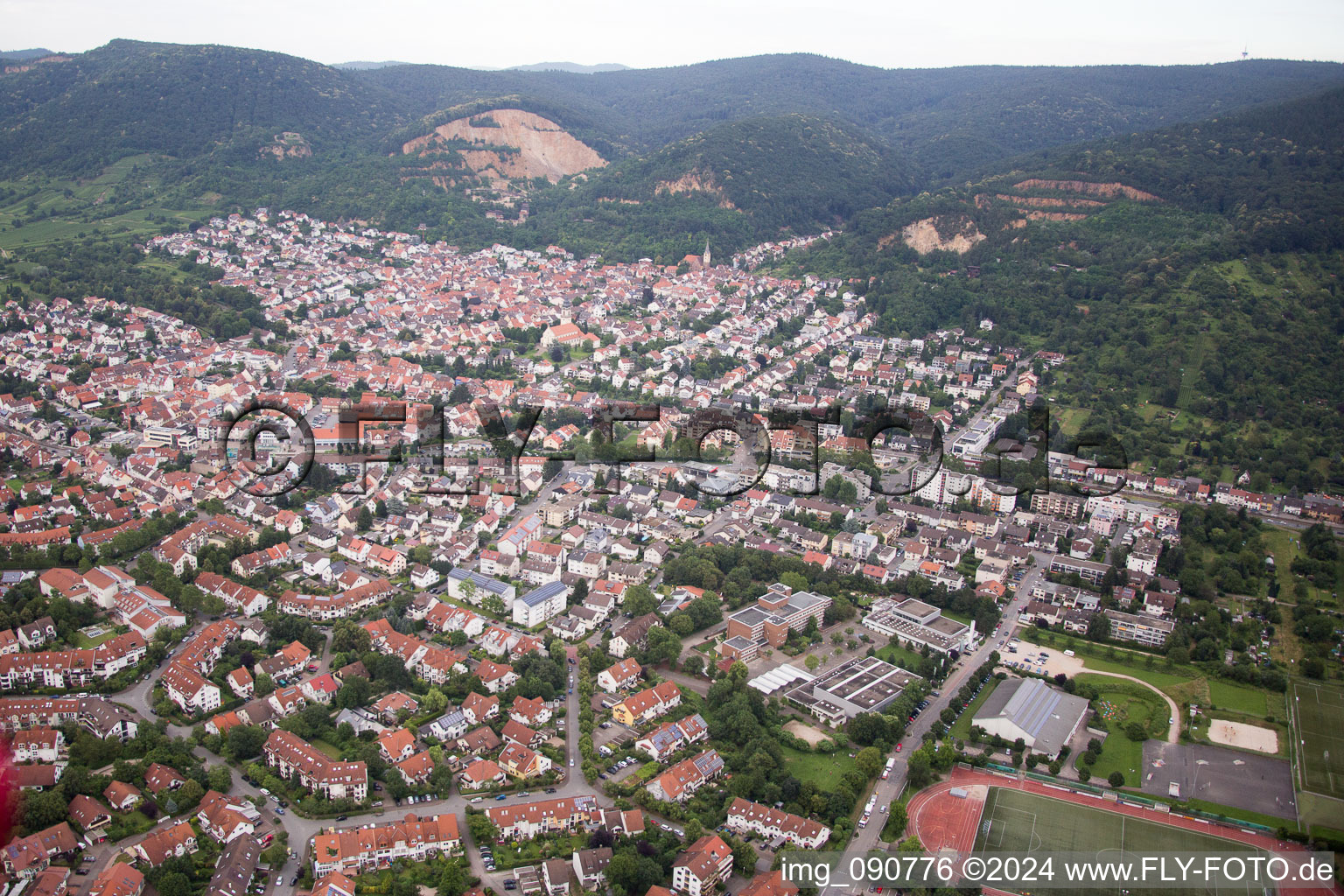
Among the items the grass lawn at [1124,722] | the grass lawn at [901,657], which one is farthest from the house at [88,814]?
the grass lawn at [1124,722]

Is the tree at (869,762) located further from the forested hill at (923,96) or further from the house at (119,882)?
the forested hill at (923,96)

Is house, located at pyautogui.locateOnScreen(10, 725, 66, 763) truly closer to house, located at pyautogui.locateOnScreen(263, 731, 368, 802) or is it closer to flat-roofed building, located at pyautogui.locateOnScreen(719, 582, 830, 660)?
house, located at pyautogui.locateOnScreen(263, 731, 368, 802)

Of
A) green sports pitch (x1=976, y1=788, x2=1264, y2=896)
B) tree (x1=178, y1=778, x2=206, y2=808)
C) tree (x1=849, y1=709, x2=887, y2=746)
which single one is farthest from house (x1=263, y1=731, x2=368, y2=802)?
green sports pitch (x1=976, y1=788, x2=1264, y2=896)

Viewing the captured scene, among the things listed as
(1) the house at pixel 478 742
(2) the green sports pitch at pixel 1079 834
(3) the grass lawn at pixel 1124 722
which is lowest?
(2) the green sports pitch at pixel 1079 834

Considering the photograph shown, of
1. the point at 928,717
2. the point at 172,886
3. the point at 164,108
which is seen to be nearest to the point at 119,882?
the point at 172,886

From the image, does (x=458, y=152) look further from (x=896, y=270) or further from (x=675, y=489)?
(x=675, y=489)
